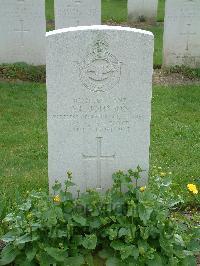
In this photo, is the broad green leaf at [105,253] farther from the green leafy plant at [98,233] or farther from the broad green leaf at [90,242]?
the broad green leaf at [90,242]

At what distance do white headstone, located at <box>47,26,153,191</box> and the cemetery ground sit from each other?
359 millimetres

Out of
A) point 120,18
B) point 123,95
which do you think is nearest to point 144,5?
point 120,18

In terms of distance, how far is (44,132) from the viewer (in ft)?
21.4

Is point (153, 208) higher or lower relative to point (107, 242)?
higher

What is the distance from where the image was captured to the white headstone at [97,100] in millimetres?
3734

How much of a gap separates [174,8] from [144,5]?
4.67m

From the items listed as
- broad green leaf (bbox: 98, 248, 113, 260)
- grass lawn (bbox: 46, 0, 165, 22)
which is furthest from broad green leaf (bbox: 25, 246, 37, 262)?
grass lawn (bbox: 46, 0, 165, 22)

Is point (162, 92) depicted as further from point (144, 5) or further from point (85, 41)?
point (144, 5)

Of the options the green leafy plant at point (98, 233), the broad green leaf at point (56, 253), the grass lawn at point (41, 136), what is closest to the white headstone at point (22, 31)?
the grass lawn at point (41, 136)

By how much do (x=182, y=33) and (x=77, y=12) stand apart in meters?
1.87

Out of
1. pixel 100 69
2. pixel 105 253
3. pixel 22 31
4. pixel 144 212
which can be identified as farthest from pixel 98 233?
pixel 22 31

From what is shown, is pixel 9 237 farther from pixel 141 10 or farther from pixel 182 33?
pixel 141 10

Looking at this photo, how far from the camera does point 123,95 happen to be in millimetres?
3852

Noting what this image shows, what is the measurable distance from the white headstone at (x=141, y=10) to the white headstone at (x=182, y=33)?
4.49 metres
